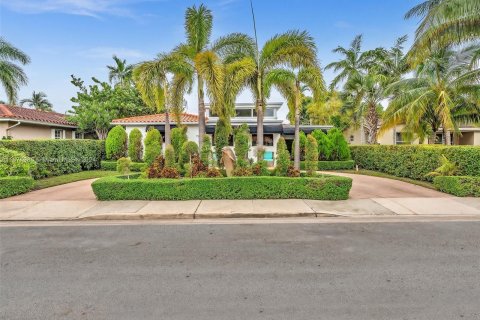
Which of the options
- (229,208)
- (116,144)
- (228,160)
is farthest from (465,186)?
(116,144)

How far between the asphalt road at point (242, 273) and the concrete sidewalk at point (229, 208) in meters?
1.07

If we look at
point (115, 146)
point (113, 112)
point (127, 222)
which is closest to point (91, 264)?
point (127, 222)

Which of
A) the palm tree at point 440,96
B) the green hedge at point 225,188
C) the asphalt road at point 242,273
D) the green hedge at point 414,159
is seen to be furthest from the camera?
the palm tree at point 440,96

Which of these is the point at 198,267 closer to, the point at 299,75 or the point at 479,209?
the point at 479,209

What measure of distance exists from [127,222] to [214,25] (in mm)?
9617

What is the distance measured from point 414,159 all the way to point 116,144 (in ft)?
57.4

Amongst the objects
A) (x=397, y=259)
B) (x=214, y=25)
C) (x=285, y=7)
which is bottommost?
(x=397, y=259)

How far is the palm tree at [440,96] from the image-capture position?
1380 cm

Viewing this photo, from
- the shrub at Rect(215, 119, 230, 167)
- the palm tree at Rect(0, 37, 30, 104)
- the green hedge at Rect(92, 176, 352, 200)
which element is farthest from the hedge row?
the palm tree at Rect(0, 37, 30, 104)

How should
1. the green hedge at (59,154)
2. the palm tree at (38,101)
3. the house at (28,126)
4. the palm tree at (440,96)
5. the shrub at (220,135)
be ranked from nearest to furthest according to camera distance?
1. the shrub at (220,135)
2. the green hedge at (59,154)
3. the palm tree at (440,96)
4. the house at (28,126)
5. the palm tree at (38,101)

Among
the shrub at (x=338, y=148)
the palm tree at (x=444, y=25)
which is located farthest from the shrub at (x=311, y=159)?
the shrub at (x=338, y=148)

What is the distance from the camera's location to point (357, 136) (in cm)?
3306

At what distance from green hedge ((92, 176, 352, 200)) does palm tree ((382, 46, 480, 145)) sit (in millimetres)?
8115

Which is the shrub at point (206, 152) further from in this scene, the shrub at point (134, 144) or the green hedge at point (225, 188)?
the shrub at point (134, 144)
